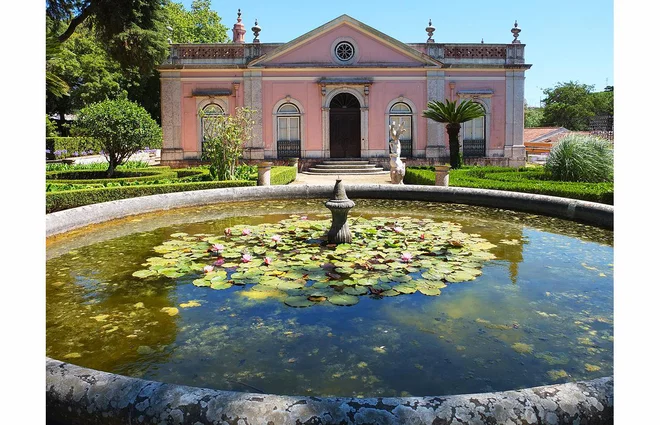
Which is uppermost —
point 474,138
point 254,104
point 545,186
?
point 254,104

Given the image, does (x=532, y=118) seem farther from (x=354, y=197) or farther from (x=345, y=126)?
(x=354, y=197)

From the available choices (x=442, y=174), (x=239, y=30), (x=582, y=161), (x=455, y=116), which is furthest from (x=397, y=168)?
(x=239, y=30)

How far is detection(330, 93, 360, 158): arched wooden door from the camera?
23766 millimetres

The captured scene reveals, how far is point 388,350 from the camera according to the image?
12.1ft

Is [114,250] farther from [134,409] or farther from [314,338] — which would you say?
[134,409]

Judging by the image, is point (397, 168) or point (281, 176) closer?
point (397, 168)

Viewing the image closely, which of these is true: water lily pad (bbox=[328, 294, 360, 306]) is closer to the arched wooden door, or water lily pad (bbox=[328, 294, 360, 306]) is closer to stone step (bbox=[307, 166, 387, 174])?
stone step (bbox=[307, 166, 387, 174])

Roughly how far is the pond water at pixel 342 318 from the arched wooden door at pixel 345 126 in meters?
16.9

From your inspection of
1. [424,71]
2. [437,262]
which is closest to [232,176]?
[437,262]

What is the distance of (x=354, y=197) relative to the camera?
11.5m

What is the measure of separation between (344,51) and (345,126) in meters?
3.11

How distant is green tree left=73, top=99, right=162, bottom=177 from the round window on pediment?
31.4 feet

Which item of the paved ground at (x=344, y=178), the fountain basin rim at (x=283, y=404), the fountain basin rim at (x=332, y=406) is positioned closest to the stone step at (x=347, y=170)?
the paved ground at (x=344, y=178)

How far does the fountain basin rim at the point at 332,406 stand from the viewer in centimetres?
208
